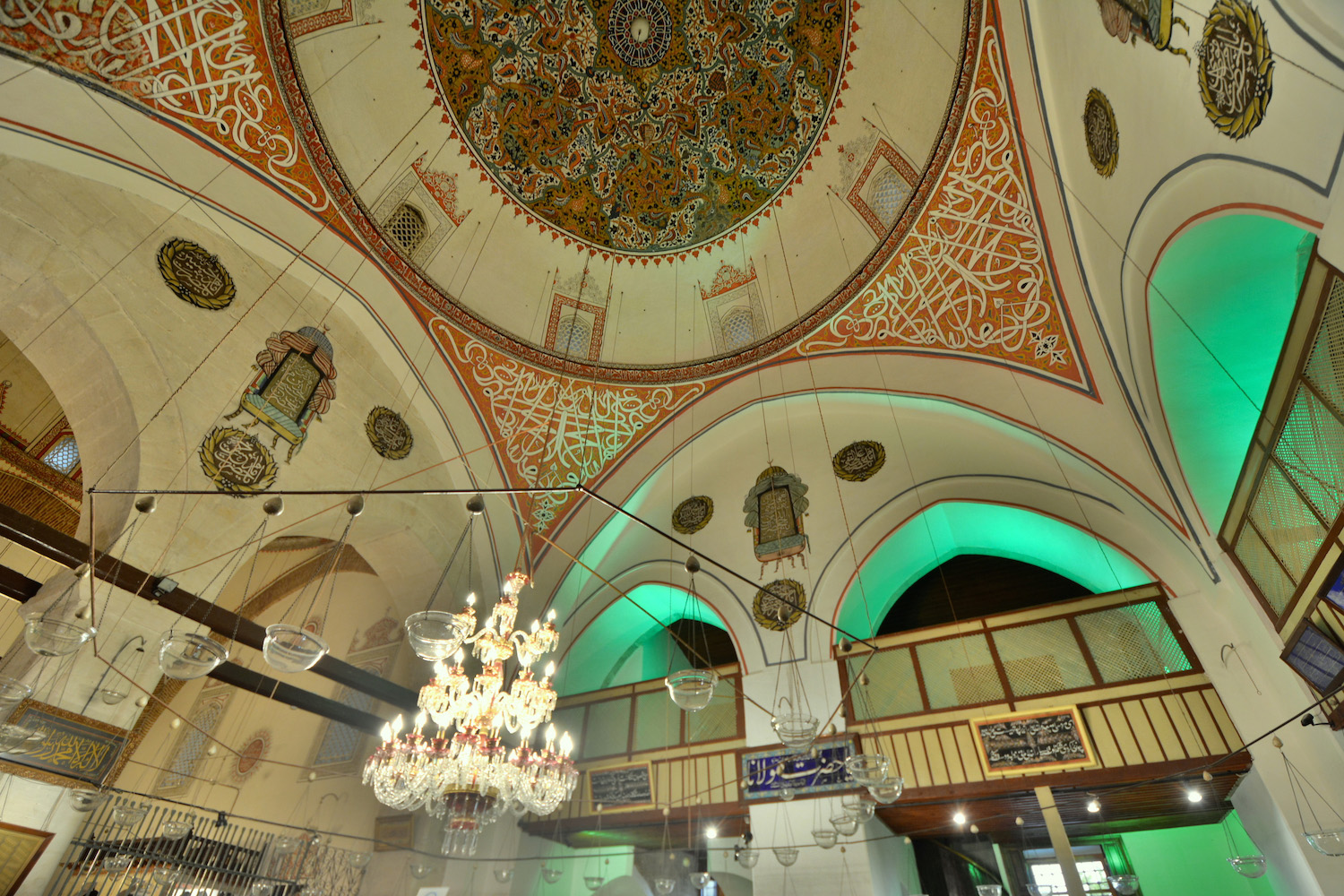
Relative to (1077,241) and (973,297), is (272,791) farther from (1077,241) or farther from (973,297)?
(1077,241)

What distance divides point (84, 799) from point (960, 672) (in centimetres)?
645

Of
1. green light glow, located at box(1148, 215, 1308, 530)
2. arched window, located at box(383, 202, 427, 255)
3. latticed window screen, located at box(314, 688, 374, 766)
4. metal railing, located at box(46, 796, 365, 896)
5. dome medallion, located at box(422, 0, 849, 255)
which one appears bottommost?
metal railing, located at box(46, 796, 365, 896)

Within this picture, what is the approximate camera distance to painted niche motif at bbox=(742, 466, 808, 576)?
652 cm

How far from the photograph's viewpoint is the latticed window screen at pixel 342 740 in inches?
303

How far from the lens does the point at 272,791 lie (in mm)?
7867

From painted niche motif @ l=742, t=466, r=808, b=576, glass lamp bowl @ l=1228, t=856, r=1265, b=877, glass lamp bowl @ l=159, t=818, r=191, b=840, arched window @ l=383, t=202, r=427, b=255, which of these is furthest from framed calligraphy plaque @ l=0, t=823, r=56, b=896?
glass lamp bowl @ l=1228, t=856, r=1265, b=877

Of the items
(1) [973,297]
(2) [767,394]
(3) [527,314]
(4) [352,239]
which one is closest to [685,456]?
(2) [767,394]

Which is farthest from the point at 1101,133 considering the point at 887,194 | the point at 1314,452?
the point at 887,194

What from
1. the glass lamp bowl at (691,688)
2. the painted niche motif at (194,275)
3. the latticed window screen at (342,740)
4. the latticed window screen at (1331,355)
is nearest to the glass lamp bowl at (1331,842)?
the latticed window screen at (1331,355)

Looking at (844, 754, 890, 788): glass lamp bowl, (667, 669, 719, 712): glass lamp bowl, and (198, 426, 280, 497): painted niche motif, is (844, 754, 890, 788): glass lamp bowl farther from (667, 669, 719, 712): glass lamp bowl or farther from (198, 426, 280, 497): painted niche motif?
(198, 426, 280, 497): painted niche motif

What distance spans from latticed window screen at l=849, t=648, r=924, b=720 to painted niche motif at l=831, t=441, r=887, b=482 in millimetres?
1691

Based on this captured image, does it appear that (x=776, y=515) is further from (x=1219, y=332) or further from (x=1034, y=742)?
(x=1219, y=332)

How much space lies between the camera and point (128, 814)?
4488mm

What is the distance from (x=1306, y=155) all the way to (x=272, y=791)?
1045 centimetres
